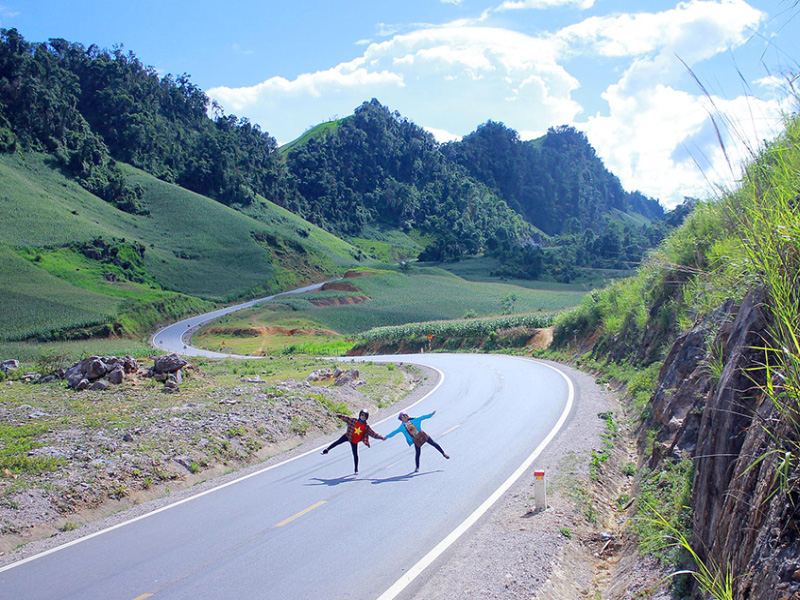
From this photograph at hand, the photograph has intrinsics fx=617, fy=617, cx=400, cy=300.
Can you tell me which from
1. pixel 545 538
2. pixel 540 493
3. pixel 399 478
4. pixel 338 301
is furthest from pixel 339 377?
pixel 338 301

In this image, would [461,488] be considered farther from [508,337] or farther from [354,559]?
[508,337]

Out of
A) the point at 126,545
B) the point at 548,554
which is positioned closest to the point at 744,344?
the point at 548,554

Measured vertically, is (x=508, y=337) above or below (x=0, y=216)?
below

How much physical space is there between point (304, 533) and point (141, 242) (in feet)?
338

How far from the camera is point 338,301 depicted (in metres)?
91.2

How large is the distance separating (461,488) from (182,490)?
16.9 feet

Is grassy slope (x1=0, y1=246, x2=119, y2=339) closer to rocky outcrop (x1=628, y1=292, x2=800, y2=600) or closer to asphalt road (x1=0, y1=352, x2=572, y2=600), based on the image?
asphalt road (x1=0, y1=352, x2=572, y2=600)

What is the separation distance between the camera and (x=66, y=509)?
393 inches

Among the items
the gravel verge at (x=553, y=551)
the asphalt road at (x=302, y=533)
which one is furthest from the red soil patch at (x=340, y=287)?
the gravel verge at (x=553, y=551)

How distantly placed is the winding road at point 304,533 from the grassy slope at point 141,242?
54.0m

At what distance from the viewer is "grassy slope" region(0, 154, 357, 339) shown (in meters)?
66.6

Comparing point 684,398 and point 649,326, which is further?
point 649,326

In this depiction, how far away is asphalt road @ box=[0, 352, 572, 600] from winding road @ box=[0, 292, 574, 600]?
0.07 ft

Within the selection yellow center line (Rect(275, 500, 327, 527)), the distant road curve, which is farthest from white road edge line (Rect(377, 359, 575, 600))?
the distant road curve
